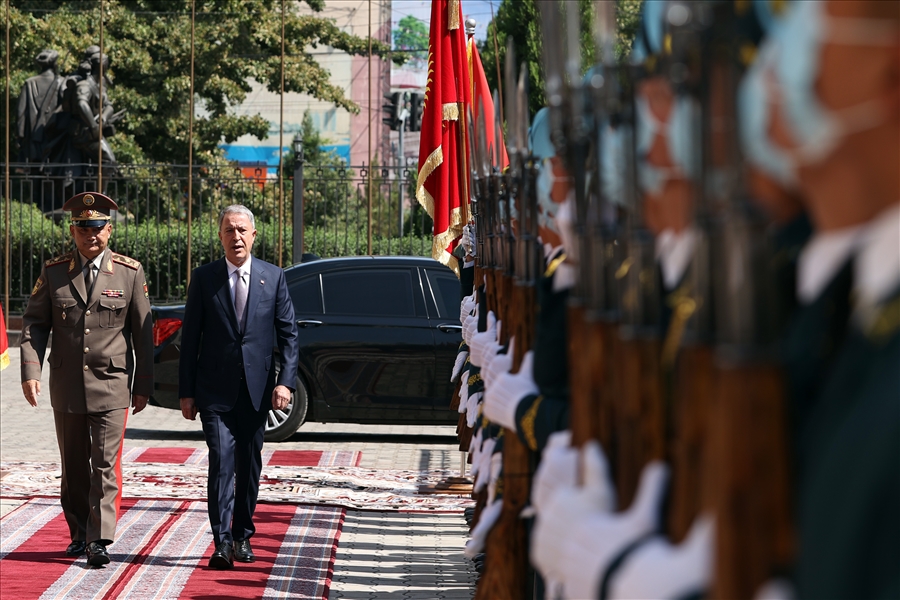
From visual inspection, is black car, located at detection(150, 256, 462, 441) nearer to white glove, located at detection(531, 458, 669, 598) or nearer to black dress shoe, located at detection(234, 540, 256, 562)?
black dress shoe, located at detection(234, 540, 256, 562)

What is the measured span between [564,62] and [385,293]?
25.6 ft

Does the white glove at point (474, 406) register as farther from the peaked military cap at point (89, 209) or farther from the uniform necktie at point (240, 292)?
the peaked military cap at point (89, 209)

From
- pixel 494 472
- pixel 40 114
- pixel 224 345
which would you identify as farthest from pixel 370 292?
pixel 40 114

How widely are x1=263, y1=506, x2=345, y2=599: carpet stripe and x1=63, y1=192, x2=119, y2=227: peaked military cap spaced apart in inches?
74.9

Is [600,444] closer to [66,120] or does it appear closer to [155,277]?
[155,277]

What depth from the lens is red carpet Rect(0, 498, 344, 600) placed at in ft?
17.7

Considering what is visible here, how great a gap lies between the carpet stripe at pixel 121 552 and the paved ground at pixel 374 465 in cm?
83


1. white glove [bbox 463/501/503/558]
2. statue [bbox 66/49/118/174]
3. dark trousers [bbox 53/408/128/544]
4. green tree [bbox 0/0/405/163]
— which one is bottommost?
dark trousers [bbox 53/408/128/544]

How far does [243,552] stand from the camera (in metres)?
5.97

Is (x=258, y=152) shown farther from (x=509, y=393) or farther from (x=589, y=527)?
(x=589, y=527)

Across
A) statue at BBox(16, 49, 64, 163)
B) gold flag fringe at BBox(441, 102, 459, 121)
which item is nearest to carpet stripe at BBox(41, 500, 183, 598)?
gold flag fringe at BBox(441, 102, 459, 121)

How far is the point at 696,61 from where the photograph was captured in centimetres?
141

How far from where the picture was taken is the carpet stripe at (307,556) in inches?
216

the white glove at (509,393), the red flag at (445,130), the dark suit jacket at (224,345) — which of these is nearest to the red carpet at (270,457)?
the red flag at (445,130)
